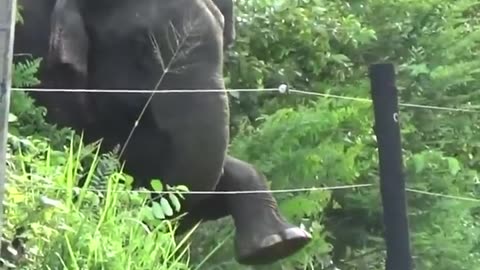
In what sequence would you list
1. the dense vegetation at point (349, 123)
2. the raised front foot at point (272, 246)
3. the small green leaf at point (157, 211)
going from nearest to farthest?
the small green leaf at point (157, 211), the raised front foot at point (272, 246), the dense vegetation at point (349, 123)

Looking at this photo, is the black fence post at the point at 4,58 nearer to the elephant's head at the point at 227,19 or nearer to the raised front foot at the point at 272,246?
the raised front foot at the point at 272,246

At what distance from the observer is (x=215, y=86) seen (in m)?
5.09

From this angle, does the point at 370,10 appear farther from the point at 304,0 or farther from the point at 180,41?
the point at 180,41

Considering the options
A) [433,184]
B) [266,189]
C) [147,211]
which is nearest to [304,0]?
[433,184]

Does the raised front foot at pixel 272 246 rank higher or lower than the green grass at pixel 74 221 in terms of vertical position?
lower

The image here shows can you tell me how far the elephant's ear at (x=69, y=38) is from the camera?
5.04 m

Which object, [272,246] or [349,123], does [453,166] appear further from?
[272,246]

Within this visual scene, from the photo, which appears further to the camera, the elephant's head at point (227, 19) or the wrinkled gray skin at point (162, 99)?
the elephant's head at point (227, 19)

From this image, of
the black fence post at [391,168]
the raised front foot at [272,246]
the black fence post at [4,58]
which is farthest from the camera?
the raised front foot at [272,246]

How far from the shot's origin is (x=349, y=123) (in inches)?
253

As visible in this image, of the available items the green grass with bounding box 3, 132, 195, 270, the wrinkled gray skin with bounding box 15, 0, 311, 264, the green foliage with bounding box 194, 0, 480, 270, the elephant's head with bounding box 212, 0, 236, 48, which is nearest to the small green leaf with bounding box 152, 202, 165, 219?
the green grass with bounding box 3, 132, 195, 270

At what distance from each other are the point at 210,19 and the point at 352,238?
5.88 ft

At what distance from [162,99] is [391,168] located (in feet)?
4.15

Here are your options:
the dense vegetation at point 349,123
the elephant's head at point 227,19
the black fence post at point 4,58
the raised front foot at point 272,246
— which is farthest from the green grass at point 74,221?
Result: the elephant's head at point 227,19
